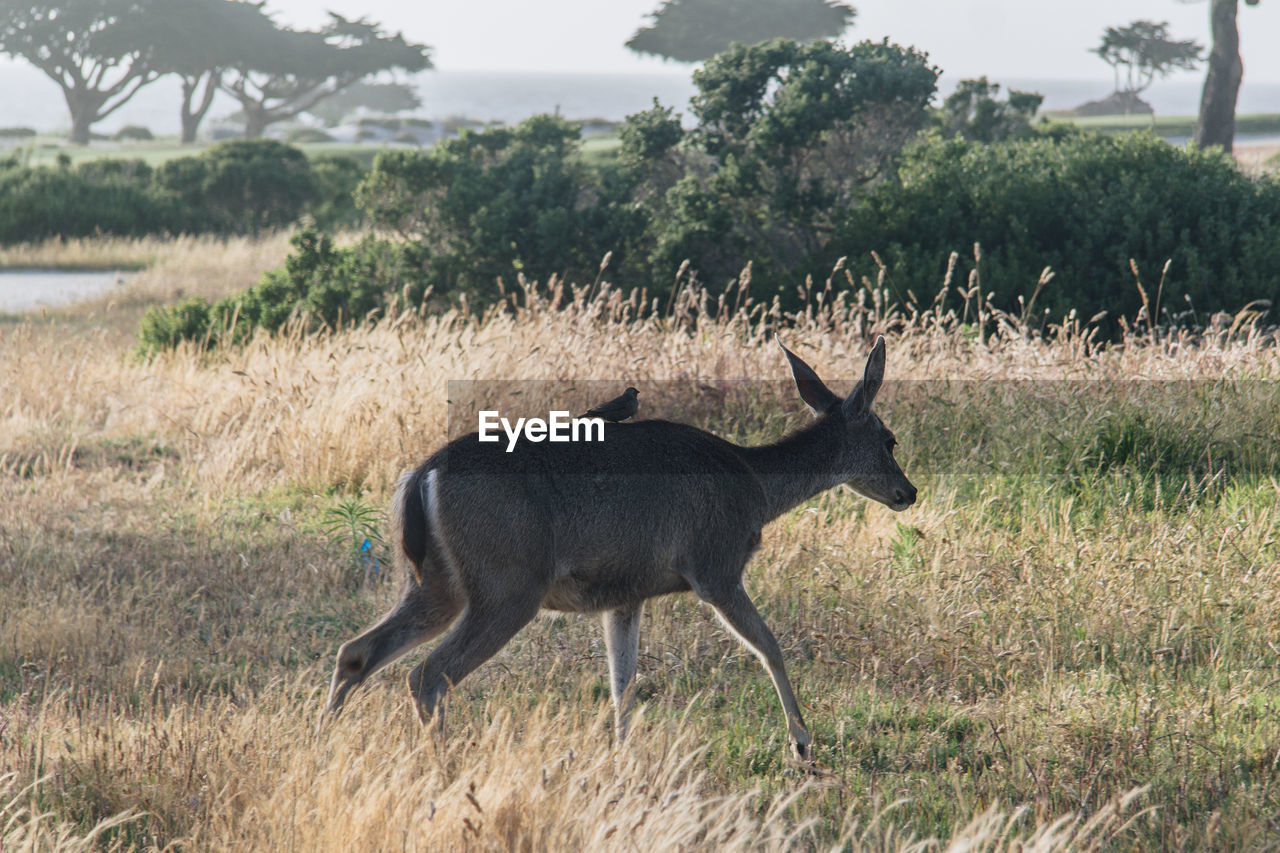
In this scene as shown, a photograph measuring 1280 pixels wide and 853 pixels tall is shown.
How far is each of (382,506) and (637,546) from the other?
398cm

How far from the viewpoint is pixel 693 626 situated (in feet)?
20.0

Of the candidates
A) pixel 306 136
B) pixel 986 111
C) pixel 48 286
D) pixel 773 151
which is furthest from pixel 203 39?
pixel 773 151

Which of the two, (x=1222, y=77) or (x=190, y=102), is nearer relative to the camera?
(x=1222, y=77)

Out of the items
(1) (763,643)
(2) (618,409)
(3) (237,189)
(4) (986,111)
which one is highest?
(4) (986,111)

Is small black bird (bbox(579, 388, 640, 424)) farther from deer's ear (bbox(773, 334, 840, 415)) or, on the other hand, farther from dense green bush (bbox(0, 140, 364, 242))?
dense green bush (bbox(0, 140, 364, 242))

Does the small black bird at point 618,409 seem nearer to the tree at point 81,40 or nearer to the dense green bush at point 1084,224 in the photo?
the dense green bush at point 1084,224

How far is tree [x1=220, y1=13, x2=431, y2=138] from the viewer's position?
66.2 meters

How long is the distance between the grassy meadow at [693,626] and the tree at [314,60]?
59119 millimetres

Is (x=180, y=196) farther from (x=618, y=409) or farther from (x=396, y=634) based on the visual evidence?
(x=396, y=634)

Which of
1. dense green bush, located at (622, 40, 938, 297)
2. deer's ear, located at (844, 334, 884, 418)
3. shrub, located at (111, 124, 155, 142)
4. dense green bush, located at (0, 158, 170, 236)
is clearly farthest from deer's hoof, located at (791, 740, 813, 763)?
shrub, located at (111, 124, 155, 142)

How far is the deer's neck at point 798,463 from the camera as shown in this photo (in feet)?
16.8

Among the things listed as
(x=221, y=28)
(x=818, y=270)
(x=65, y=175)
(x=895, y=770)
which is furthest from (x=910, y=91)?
(x=221, y=28)

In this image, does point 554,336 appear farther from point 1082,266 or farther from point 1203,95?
point 1203,95

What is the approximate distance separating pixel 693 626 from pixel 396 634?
1962mm
